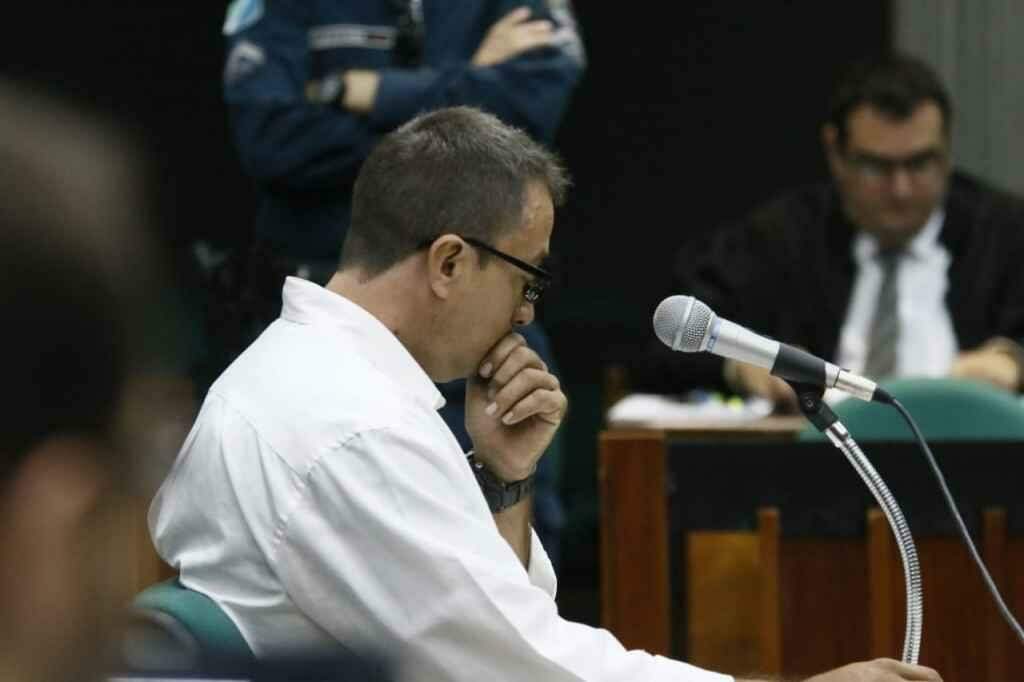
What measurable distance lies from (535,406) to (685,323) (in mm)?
411

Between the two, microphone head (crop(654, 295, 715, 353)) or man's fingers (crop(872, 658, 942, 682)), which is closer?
man's fingers (crop(872, 658, 942, 682))

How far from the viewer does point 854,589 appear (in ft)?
10.5

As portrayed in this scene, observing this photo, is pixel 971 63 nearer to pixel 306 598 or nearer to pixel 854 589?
pixel 854 589

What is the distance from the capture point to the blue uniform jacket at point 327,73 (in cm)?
391

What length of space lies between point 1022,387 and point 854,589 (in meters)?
1.44

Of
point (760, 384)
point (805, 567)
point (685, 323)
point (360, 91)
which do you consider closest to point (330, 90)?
point (360, 91)

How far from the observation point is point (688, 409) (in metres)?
4.47

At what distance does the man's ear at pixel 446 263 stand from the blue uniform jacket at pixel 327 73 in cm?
159

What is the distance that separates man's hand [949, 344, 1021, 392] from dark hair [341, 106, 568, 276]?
7.54 ft

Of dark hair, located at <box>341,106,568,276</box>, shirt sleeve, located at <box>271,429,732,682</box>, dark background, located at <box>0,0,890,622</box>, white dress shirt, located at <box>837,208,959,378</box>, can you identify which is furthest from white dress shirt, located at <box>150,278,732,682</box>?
dark background, located at <box>0,0,890,622</box>

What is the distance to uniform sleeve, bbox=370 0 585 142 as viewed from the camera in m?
3.88

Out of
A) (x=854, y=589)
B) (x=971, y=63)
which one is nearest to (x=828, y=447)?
(x=854, y=589)

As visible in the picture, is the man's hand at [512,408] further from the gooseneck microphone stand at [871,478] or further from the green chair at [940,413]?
the green chair at [940,413]

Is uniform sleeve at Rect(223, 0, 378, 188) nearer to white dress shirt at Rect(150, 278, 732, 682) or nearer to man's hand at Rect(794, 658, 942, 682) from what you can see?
white dress shirt at Rect(150, 278, 732, 682)
